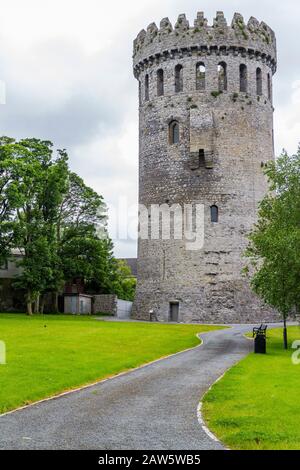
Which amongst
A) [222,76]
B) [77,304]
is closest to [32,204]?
[77,304]

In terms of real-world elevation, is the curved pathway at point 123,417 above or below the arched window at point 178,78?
below

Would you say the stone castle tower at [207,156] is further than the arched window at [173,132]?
No

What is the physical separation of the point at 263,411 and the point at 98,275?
46.5 meters

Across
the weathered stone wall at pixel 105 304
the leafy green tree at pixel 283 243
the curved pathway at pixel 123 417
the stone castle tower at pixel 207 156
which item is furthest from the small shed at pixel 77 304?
the curved pathway at pixel 123 417

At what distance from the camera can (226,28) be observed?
1914 inches

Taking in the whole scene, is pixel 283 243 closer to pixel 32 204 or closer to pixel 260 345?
pixel 260 345

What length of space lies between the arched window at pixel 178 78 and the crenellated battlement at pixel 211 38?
3.90 ft

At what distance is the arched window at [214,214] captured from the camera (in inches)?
1864

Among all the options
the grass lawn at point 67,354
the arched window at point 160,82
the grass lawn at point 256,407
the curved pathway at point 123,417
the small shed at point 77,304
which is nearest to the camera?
the curved pathway at point 123,417

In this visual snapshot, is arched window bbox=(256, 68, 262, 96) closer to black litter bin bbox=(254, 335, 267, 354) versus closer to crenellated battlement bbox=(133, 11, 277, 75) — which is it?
crenellated battlement bbox=(133, 11, 277, 75)

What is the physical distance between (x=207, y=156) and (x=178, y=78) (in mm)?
7333

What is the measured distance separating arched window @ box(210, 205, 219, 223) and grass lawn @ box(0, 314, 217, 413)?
1293 centimetres

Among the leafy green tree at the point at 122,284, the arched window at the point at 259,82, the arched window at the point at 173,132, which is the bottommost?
the leafy green tree at the point at 122,284

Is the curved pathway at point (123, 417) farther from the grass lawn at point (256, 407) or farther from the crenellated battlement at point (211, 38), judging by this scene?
the crenellated battlement at point (211, 38)
